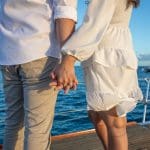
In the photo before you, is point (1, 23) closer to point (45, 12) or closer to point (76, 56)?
point (45, 12)

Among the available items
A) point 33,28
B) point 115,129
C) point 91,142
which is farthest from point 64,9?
point 91,142

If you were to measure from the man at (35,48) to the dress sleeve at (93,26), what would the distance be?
76 mm

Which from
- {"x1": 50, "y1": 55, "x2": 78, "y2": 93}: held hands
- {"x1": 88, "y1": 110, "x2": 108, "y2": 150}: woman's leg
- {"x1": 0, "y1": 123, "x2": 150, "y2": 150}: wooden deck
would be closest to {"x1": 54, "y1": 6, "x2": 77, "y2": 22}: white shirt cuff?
{"x1": 50, "y1": 55, "x2": 78, "y2": 93}: held hands

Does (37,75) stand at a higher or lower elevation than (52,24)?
lower

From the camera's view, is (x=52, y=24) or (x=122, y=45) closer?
(x=52, y=24)

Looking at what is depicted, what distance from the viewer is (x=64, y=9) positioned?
66.1 inches

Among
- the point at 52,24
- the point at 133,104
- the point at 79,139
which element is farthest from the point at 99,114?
the point at 79,139

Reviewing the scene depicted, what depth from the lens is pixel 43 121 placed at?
1753mm

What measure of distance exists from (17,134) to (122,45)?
0.70 m

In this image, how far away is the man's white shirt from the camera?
1696mm

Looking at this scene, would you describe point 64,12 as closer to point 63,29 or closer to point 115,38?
point 63,29

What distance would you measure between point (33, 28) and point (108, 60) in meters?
0.41

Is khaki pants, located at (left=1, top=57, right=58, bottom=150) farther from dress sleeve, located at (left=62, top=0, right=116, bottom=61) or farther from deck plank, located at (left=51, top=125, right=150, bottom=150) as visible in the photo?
deck plank, located at (left=51, top=125, right=150, bottom=150)

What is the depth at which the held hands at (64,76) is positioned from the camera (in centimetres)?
165
